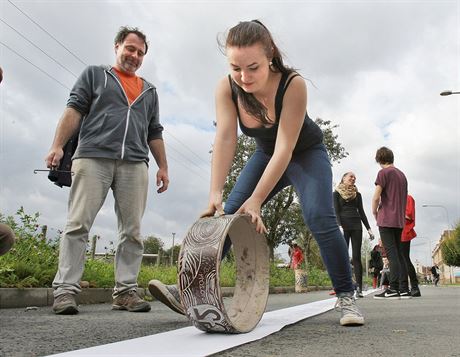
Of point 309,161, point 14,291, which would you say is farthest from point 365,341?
point 14,291

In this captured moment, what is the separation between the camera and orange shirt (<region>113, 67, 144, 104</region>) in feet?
14.7

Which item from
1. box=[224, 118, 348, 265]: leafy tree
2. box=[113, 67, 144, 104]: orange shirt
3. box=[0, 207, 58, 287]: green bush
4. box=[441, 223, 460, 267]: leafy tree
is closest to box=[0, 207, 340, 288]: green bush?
box=[0, 207, 58, 287]: green bush

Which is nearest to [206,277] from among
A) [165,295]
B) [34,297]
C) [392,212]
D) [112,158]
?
[165,295]

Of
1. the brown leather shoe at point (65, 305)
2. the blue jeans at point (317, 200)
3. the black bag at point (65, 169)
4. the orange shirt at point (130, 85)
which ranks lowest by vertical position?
the brown leather shoe at point (65, 305)

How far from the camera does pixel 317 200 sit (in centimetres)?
312

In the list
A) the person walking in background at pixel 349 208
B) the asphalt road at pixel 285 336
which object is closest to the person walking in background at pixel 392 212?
the person walking in background at pixel 349 208

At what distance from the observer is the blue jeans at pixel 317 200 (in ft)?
10.2

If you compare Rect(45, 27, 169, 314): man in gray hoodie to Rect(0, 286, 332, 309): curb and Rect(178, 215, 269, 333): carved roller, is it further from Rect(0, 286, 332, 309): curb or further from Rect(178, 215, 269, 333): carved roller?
Rect(178, 215, 269, 333): carved roller

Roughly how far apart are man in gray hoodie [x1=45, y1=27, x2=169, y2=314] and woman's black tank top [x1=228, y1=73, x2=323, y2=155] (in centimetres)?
147

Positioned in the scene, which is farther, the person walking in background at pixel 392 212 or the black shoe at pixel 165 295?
the person walking in background at pixel 392 212

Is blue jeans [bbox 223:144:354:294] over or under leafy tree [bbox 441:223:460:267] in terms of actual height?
under

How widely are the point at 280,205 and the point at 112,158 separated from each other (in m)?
26.4

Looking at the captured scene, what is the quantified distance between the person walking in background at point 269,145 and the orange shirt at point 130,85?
1.61m

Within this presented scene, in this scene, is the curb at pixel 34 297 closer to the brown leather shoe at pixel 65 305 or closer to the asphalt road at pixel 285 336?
the brown leather shoe at pixel 65 305
